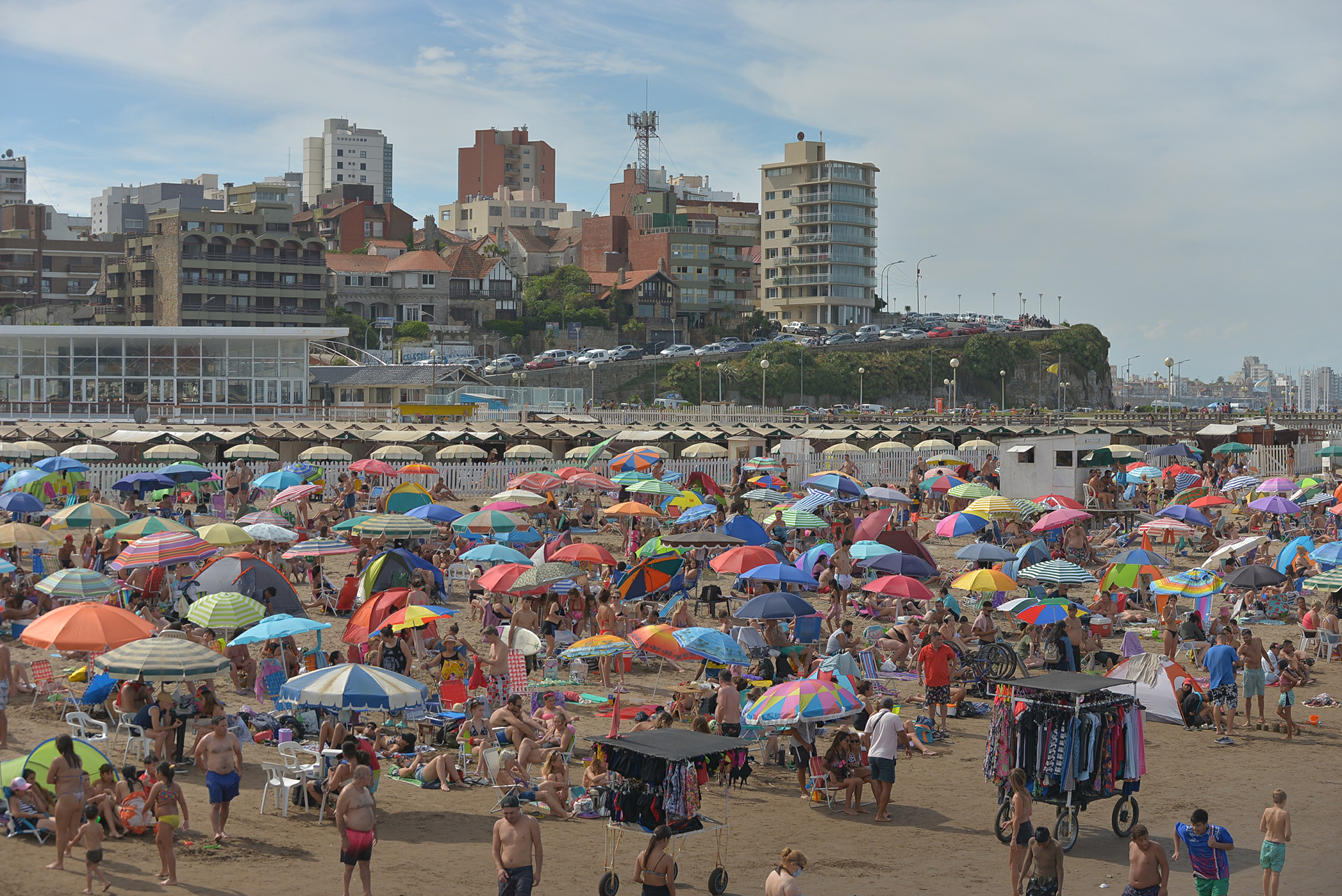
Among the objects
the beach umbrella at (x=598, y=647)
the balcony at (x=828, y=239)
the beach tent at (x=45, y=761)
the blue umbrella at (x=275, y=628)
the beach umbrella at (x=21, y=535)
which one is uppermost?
the balcony at (x=828, y=239)

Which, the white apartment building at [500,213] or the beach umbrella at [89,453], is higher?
the white apartment building at [500,213]

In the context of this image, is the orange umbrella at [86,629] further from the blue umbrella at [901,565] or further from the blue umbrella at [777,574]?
the blue umbrella at [901,565]

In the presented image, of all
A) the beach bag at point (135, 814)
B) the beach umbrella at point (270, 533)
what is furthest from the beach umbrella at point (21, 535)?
the beach bag at point (135, 814)

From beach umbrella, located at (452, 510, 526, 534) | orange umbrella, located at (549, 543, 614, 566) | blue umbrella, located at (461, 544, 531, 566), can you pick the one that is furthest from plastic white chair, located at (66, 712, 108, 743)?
beach umbrella, located at (452, 510, 526, 534)

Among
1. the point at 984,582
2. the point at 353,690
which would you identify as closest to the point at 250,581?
the point at 353,690

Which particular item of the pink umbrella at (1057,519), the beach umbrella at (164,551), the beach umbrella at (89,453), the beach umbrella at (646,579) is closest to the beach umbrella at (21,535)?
the beach umbrella at (164,551)

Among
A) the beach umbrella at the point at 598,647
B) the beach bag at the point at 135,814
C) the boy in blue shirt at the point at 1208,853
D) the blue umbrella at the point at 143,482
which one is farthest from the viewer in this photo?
the blue umbrella at the point at 143,482

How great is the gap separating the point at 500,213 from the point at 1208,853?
134 m

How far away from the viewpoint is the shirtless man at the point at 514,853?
832 cm

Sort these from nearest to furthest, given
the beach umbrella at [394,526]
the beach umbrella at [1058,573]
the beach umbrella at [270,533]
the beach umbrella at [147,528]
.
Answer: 1. the beach umbrella at [1058,573]
2. the beach umbrella at [147,528]
3. the beach umbrella at [394,526]
4. the beach umbrella at [270,533]

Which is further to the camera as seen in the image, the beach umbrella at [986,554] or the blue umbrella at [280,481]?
the blue umbrella at [280,481]

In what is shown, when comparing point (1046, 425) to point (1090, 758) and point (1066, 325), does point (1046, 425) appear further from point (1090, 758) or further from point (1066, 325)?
point (1066, 325)

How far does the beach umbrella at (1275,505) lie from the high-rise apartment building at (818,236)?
9399cm

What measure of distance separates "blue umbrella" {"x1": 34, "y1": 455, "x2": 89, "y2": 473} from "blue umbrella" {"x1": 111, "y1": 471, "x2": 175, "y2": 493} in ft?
3.27
